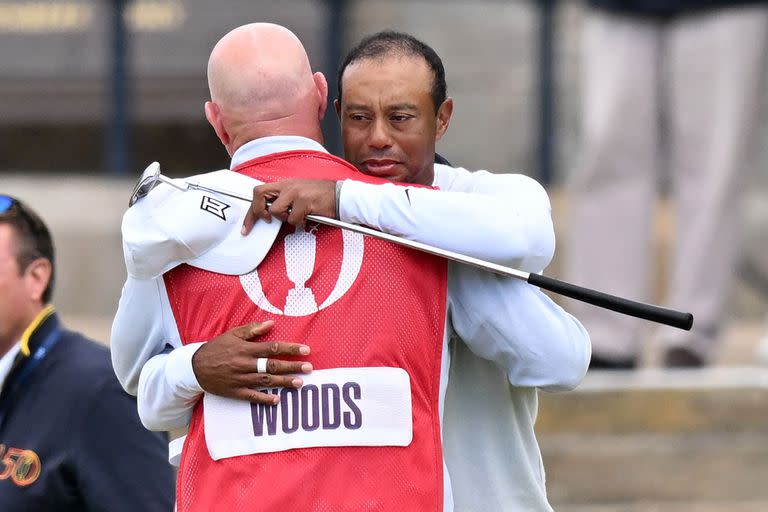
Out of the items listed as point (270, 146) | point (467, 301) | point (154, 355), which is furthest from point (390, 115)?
point (154, 355)

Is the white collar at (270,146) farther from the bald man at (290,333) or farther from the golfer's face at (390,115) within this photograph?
the golfer's face at (390,115)

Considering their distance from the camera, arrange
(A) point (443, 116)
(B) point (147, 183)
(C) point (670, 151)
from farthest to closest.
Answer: (C) point (670, 151), (A) point (443, 116), (B) point (147, 183)

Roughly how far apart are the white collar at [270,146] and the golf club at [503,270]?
4.2 inches

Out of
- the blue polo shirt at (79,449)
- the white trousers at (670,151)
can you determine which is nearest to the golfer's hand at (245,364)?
the blue polo shirt at (79,449)

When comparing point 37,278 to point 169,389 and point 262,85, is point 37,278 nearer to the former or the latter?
point 169,389

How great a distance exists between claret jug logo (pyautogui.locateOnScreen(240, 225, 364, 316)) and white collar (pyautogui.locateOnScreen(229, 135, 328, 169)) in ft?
0.53

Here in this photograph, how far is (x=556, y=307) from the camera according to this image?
2893 millimetres

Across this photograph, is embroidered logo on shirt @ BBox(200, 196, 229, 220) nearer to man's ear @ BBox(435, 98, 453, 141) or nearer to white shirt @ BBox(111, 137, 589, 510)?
white shirt @ BBox(111, 137, 589, 510)

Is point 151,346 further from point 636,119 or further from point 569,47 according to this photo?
point 569,47

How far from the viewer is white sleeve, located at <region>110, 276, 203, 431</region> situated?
2.83 meters

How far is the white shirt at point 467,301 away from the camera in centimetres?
275

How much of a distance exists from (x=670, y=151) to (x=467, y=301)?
3966 mm

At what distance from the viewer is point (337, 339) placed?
2736 millimetres

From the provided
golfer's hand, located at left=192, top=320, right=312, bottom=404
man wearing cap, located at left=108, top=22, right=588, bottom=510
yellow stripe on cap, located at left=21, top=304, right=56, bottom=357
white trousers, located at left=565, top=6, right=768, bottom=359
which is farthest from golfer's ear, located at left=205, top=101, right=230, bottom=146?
white trousers, located at left=565, top=6, right=768, bottom=359
